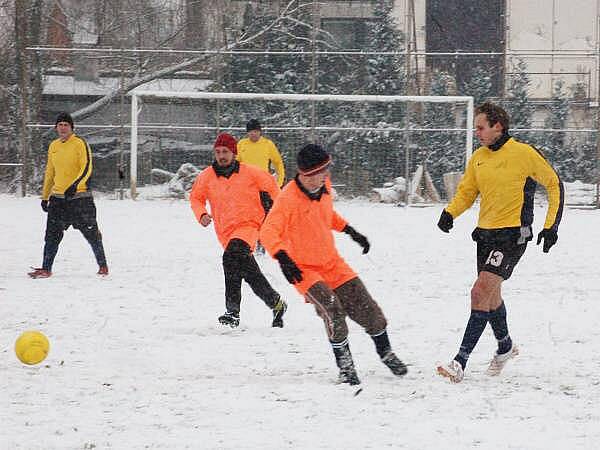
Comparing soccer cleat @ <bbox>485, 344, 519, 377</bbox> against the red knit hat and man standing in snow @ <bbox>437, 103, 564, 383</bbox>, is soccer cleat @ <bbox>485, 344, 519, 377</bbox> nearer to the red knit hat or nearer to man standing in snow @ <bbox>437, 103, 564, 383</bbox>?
man standing in snow @ <bbox>437, 103, 564, 383</bbox>

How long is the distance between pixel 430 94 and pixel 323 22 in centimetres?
389

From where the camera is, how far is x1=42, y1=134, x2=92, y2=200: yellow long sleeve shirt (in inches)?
453

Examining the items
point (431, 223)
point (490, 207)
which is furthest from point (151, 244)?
point (490, 207)

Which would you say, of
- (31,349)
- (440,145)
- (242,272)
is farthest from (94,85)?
(31,349)

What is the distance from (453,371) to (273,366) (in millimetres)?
1207

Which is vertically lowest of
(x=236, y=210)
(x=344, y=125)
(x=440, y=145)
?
(x=236, y=210)

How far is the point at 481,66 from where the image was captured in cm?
2480

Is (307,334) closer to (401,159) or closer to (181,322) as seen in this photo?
(181,322)

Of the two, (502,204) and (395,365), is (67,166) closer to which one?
(395,365)

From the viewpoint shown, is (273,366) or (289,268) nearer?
(289,268)

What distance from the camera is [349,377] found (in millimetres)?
6484

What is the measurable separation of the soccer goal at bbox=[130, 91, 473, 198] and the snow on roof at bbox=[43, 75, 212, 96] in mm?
1300

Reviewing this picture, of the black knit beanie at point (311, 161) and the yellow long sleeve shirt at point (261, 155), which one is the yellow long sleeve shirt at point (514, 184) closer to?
the black knit beanie at point (311, 161)

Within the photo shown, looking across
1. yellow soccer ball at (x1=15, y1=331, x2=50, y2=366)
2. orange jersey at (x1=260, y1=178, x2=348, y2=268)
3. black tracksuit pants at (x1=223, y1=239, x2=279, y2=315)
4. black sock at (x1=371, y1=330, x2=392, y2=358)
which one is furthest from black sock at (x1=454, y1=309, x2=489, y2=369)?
yellow soccer ball at (x1=15, y1=331, x2=50, y2=366)
